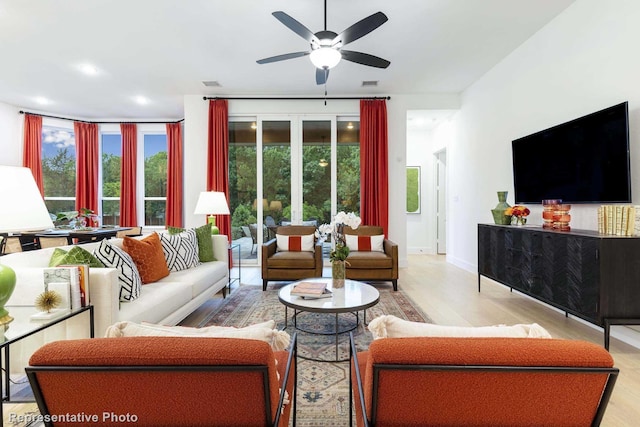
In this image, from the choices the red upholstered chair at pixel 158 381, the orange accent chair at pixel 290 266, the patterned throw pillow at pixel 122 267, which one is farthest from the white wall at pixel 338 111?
the red upholstered chair at pixel 158 381

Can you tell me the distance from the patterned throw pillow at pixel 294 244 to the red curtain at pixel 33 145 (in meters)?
5.52

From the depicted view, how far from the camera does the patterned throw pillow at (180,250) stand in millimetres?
3203

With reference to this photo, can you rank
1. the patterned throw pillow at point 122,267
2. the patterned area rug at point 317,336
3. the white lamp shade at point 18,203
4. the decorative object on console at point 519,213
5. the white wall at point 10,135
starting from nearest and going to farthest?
the white lamp shade at point 18,203, the patterned area rug at point 317,336, the patterned throw pillow at point 122,267, the decorative object on console at point 519,213, the white wall at point 10,135

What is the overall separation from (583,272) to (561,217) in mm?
722

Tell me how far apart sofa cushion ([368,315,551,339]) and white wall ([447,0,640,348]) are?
2474mm

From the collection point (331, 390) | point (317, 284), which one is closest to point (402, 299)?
point (317, 284)

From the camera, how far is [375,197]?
18.6ft

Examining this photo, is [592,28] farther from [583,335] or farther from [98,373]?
[98,373]

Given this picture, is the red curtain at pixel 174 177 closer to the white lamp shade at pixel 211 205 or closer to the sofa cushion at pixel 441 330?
the white lamp shade at pixel 211 205

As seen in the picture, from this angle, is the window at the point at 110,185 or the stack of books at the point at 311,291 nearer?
the stack of books at the point at 311,291

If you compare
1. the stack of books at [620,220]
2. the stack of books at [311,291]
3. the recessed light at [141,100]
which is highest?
the recessed light at [141,100]

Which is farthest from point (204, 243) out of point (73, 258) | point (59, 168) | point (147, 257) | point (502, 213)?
point (59, 168)

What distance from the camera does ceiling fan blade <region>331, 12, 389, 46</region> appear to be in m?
2.49

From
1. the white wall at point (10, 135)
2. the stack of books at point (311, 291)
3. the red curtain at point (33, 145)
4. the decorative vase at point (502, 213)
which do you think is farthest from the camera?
the red curtain at point (33, 145)
